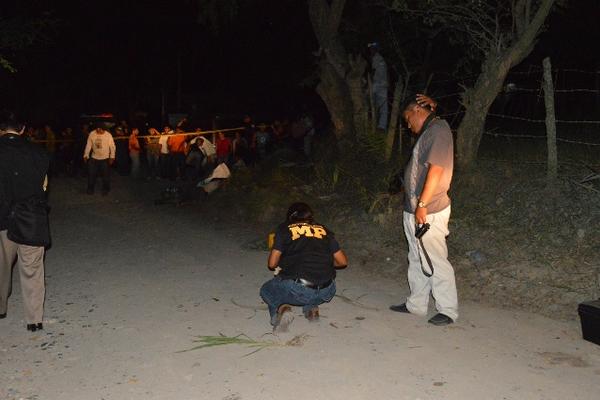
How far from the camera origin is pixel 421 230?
18.8ft

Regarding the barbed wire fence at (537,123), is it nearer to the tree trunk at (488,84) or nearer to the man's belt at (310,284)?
the tree trunk at (488,84)

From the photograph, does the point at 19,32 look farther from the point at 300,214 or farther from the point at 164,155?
the point at 300,214

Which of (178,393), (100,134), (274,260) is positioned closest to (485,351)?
(274,260)

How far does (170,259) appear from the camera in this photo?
872 centimetres

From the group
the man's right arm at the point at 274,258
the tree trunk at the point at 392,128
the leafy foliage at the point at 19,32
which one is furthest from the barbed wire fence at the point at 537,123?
the leafy foliage at the point at 19,32

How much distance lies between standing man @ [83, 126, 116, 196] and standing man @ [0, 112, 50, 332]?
863cm

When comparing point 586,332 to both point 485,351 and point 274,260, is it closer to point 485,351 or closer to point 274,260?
point 485,351

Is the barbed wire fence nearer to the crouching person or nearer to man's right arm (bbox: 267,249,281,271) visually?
the crouching person

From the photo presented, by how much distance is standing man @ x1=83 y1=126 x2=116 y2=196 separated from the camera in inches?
570

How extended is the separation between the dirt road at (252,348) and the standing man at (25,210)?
40 centimetres

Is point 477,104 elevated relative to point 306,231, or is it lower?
elevated

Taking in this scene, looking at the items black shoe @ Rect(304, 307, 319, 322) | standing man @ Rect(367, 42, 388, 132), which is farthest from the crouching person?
standing man @ Rect(367, 42, 388, 132)

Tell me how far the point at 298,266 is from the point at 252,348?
79 centimetres

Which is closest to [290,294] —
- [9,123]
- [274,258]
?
[274,258]
